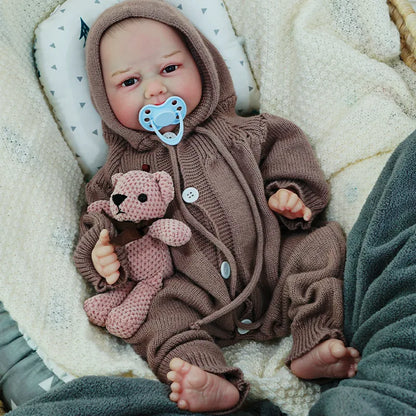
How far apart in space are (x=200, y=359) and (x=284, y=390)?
0.15 metres

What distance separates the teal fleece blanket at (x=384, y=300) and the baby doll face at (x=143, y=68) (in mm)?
430

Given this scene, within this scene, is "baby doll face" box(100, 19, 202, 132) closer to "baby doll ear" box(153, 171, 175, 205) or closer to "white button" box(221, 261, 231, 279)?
"baby doll ear" box(153, 171, 175, 205)

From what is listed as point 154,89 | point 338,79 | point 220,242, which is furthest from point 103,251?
point 338,79

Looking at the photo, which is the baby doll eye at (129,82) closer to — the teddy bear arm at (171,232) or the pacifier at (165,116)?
the pacifier at (165,116)

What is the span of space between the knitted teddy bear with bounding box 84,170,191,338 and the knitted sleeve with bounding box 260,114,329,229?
24cm

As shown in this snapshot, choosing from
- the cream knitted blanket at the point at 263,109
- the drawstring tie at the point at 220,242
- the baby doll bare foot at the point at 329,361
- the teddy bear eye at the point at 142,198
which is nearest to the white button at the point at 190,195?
the drawstring tie at the point at 220,242

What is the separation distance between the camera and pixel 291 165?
3.39 feet

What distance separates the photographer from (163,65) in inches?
38.8

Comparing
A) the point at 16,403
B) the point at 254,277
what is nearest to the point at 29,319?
the point at 16,403

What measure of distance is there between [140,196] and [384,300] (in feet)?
1.41

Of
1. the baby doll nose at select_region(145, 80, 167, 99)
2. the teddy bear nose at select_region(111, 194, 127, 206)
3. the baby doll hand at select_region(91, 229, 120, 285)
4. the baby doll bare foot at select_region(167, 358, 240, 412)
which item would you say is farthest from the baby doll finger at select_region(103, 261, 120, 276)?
the baby doll nose at select_region(145, 80, 167, 99)

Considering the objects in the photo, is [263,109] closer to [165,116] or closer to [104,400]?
[165,116]

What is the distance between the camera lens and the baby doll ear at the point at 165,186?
0.91 m

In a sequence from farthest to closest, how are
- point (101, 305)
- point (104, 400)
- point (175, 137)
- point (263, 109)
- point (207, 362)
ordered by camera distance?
point (263, 109), point (175, 137), point (101, 305), point (207, 362), point (104, 400)
